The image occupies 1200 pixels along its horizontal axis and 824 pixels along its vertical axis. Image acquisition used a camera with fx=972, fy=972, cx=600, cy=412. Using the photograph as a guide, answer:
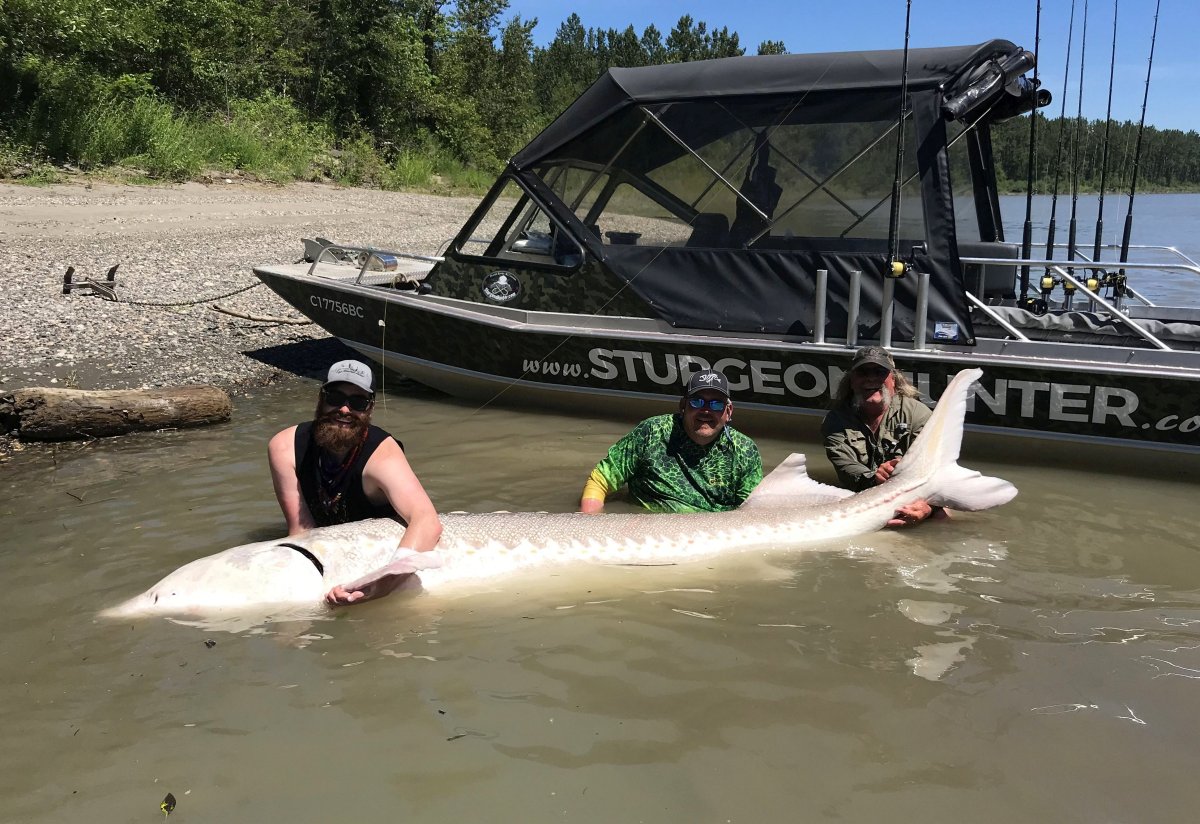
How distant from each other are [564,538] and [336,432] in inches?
40.6

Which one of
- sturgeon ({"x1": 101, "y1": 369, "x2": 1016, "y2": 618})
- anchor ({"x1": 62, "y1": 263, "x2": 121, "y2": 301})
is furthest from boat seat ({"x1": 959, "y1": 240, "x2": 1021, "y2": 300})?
anchor ({"x1": 62, "y1": 263, "x2": 121, "y2": 301})

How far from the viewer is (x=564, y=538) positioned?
4070 millimetres

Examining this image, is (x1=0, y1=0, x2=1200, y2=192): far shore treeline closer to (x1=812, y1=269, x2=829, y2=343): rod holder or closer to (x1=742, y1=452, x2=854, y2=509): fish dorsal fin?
(x1=812, y1=269, x2=829, y2=343): rod holder

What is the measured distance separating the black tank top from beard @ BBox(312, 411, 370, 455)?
8cm

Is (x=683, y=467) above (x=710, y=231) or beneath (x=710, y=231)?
beneath

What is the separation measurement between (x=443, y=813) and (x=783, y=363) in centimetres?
407

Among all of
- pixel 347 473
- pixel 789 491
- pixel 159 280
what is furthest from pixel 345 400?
pixel 159 280

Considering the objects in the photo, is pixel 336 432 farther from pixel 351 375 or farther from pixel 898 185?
pixel 898 185

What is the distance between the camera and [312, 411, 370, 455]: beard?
3.70 metres

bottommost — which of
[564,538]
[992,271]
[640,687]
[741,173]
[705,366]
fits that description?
[640,687]

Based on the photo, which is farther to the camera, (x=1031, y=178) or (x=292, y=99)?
(x=292, y=99)

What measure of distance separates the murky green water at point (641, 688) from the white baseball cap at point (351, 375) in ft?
2.82

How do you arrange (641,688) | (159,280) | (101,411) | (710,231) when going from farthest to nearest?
(159,280)
(710,231)
(101,411)
(641,688)

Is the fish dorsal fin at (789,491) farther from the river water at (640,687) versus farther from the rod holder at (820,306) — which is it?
the rod holder at (820,306)
